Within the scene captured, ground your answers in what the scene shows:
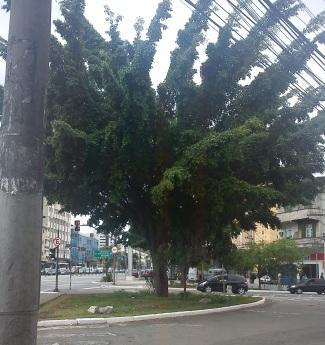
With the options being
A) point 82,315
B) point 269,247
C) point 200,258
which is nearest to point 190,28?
point 200,258

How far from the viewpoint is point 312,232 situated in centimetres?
6212

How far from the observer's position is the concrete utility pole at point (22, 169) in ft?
10.2

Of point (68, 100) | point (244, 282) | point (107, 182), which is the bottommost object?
point (244, 282)

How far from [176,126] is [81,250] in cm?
12674

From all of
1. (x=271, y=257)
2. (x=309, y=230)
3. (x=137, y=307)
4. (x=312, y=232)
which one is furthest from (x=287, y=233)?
(x=137, y=307)

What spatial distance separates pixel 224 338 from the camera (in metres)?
12.7

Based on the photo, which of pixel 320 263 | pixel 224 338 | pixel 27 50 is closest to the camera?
pixel 27 50

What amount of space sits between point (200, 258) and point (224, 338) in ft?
36.9

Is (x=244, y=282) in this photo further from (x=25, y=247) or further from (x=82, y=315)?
(x=25, y=247)

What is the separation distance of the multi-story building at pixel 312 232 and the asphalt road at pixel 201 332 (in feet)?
142

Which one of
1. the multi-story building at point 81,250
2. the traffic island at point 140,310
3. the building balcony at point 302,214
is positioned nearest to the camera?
the traffic island at point 140,310

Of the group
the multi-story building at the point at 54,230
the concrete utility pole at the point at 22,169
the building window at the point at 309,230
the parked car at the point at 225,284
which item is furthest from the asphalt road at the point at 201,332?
the multi-story building at the point at 54,230

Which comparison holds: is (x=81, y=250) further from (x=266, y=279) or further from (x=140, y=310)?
(x=140, y=310)

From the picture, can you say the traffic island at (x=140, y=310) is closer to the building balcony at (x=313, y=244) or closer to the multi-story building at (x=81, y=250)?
the building balcony at (x=313, y=244)
